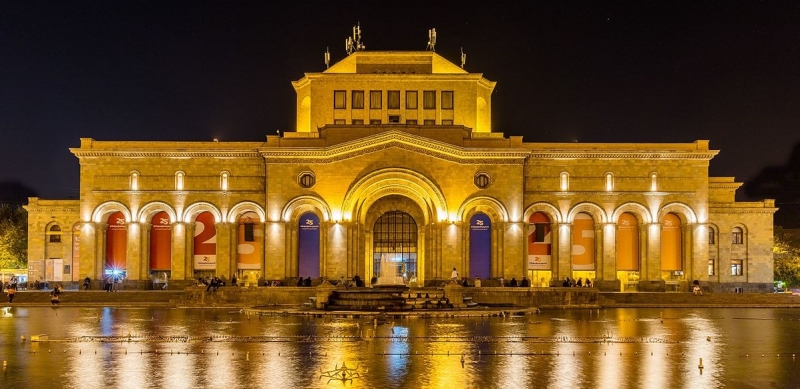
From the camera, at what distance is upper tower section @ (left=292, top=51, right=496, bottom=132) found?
54.1 m

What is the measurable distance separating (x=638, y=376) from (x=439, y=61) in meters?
40.5

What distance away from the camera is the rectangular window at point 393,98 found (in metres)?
54.3

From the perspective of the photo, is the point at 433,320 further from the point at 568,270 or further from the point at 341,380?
the point at 568,270

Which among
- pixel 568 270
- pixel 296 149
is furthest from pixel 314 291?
pixel 568 270

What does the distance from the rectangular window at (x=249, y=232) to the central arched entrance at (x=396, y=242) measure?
7.44 meters

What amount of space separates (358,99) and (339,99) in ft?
4.00

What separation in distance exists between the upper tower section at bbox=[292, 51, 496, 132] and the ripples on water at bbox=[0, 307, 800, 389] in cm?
2378

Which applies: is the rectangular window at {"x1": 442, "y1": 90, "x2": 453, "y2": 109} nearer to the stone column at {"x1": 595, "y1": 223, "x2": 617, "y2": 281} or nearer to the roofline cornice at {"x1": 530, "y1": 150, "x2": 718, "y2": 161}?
the roofline cornice at {"x1": 530, "y1": 150, "x2": 718, "y2": 161}

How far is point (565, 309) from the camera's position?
3988 centimetres

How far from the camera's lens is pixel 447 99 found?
5472cm

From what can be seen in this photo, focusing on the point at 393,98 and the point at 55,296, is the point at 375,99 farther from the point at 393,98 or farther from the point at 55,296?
the point at 55,296

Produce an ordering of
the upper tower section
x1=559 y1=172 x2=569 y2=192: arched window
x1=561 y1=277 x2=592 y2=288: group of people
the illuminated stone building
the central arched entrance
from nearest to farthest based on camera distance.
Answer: x1=561 y1=277 x2=592 y2=288: group of people → the illuminated stone building → x1=559 y1=172 x2=569 y2=192: arched window → the central arched entrance → the upper tower section

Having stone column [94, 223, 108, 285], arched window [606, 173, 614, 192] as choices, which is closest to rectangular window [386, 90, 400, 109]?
arched window [606, 173, 614, 192]

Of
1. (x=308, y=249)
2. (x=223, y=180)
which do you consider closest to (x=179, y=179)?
(x=223, y=180)
